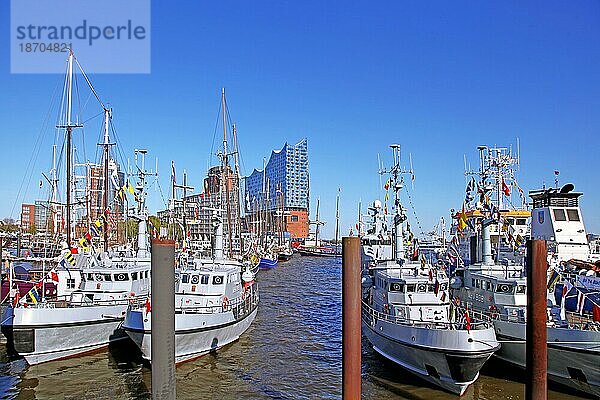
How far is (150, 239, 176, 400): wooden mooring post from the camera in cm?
1180

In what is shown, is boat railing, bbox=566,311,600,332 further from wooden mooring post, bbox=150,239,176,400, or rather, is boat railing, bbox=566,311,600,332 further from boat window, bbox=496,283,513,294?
wooden mooring post, bbox=150,239,176,400

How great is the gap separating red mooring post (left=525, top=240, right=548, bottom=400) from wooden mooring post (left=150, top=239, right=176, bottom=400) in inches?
354

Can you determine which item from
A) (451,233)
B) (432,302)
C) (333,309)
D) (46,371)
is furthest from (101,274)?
(451,233)

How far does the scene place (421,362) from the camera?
68.4 feet

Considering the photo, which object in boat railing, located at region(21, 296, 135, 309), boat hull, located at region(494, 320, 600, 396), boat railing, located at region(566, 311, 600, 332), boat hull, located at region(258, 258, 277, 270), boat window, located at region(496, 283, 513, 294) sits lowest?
boat hull, located at region(258, 258, 277, 270)

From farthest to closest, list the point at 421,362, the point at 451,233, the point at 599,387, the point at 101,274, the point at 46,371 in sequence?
the point at 451,233
the point at 101,274
the point at 46,371
the point at 421,362
the point at 599,387

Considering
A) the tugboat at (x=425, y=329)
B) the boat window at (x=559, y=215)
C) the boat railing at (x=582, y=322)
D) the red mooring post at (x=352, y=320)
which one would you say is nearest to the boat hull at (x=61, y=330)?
the tugboat at (x=425, y=329)

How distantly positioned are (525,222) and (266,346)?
26717 millimetres

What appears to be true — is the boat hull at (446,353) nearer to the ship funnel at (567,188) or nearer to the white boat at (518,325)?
the white boat at (518,325)

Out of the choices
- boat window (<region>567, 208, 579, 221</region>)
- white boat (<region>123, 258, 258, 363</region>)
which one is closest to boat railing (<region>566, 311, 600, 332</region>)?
white boat (<region>123, 258, 258, 363</region>)

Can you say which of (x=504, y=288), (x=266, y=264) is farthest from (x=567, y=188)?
(x=266, y=264)

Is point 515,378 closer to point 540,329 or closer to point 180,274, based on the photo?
point 540,329

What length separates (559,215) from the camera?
1478 inches

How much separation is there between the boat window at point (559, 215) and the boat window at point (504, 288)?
1601 cm
